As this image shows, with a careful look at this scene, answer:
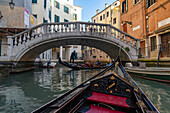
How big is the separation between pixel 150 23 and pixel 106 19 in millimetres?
11482

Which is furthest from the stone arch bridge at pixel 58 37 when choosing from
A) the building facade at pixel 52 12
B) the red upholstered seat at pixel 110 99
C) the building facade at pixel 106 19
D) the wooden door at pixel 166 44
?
the building facade at pixel 106 19

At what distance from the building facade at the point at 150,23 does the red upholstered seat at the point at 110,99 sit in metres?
5.18

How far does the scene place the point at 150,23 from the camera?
26.5 ft

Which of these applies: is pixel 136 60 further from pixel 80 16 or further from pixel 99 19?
pixel 80 16

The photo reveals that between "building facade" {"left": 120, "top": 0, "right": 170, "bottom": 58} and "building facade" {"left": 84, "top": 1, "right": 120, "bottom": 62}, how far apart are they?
5554 mm

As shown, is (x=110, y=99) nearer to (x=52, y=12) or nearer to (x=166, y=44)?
(x=166, y=44)

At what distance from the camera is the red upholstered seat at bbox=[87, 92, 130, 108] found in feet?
5.02

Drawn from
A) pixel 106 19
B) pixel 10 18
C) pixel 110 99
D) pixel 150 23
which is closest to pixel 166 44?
pixel 150 23

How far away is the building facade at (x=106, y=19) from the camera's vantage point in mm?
16188

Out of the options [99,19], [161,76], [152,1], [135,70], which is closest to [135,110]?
[161,76]

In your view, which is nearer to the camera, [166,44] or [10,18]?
[166,44]

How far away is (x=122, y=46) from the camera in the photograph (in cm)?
625

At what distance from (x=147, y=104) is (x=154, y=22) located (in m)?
7.77

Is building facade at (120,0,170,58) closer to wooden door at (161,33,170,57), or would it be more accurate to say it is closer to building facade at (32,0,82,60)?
wooden door at (161,33,170,57)
